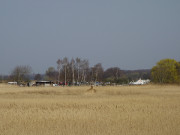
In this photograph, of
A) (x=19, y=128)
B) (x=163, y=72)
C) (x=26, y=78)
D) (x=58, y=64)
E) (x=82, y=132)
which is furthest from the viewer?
(x=26, y=78)

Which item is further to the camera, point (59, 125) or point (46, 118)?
point (46, 118)

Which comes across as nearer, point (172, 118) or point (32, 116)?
point (172, 118)

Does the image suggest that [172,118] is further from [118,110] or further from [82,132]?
[82,132]

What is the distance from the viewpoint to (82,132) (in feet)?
42.2

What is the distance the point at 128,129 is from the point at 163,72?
76200 mm

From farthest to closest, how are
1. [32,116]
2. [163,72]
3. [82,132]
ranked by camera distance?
[163,72] → [32,116] → [82,132]

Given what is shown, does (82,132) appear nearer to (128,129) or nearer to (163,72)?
(128,129)

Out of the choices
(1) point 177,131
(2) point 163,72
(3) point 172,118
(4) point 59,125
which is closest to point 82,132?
(4) point 59,125

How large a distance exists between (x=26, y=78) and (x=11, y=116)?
94.9 meters

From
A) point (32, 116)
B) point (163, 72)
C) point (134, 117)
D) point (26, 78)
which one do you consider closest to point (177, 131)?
point (134, 117)

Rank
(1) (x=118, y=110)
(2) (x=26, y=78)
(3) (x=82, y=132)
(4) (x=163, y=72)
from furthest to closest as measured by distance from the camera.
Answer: (2) (x=26, y=78)
(4) (x=163, y=72)
(1) (x=118, y=110)
(3) (x=82, y=132)

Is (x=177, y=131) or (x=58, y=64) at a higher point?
(x=58, y=64)

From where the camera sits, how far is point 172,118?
51.8 feet

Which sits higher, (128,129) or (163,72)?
(163,72)
